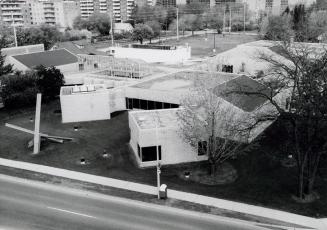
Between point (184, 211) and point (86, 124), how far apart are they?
2397 cm

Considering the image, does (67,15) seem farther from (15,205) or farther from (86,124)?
(15,205)

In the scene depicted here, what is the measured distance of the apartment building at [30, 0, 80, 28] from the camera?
18762 cm

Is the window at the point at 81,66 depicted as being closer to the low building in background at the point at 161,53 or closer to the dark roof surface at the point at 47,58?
the dark roof surface at the point at 47,58

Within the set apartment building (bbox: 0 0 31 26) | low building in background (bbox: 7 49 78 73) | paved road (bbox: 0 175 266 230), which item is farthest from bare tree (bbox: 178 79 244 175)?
apartment building (bbox: 0 0 31 26)

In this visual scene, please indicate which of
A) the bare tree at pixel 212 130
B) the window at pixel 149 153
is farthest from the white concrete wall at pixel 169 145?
the bare tree at pixel 212 130

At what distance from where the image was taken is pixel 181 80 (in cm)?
5584

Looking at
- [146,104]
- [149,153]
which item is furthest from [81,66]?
[149,153]

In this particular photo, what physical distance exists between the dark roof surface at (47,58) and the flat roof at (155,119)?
3355 centimetres

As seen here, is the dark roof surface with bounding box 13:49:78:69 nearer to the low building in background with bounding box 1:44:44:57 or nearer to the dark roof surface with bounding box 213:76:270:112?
the low building in background with bounding box 1:44:44:57

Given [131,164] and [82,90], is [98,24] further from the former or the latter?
[131,164]

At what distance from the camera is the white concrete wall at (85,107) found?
165 ft

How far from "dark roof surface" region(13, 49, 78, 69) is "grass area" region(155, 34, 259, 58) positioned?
125 ft

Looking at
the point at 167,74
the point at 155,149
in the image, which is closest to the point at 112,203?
the point at 155,149

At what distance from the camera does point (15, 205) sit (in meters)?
30.0
